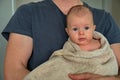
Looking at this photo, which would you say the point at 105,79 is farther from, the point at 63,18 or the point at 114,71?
the point at 63,18

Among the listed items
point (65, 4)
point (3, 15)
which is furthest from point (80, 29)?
point (3, 15)

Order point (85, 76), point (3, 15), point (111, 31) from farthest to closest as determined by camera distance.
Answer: point (3, 15), point (111, 31), point (85, 76)

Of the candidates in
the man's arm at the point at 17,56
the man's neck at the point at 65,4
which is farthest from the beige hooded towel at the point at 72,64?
the man's neck at the point at 65,4

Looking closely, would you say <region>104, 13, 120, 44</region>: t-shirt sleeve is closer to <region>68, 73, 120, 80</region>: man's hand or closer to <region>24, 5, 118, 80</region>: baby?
<region>24, 5, 118, 80</region>: baby

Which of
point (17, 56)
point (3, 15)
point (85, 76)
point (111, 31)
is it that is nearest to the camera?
point (85, 76)

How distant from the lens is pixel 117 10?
7.79ft

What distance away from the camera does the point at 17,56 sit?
1.26 metres

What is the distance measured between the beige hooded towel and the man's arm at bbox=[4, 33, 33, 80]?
13 centimetres

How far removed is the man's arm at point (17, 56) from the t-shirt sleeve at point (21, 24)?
2 centimetres

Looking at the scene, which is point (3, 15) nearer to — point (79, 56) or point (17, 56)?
point (17, 56)

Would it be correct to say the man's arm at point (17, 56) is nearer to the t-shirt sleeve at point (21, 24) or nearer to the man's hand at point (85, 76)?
the t-shirt sleeve at point (21, 24)

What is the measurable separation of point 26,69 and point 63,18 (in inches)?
12.9

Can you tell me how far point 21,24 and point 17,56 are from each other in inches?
6.4

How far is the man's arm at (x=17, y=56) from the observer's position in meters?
1.23
